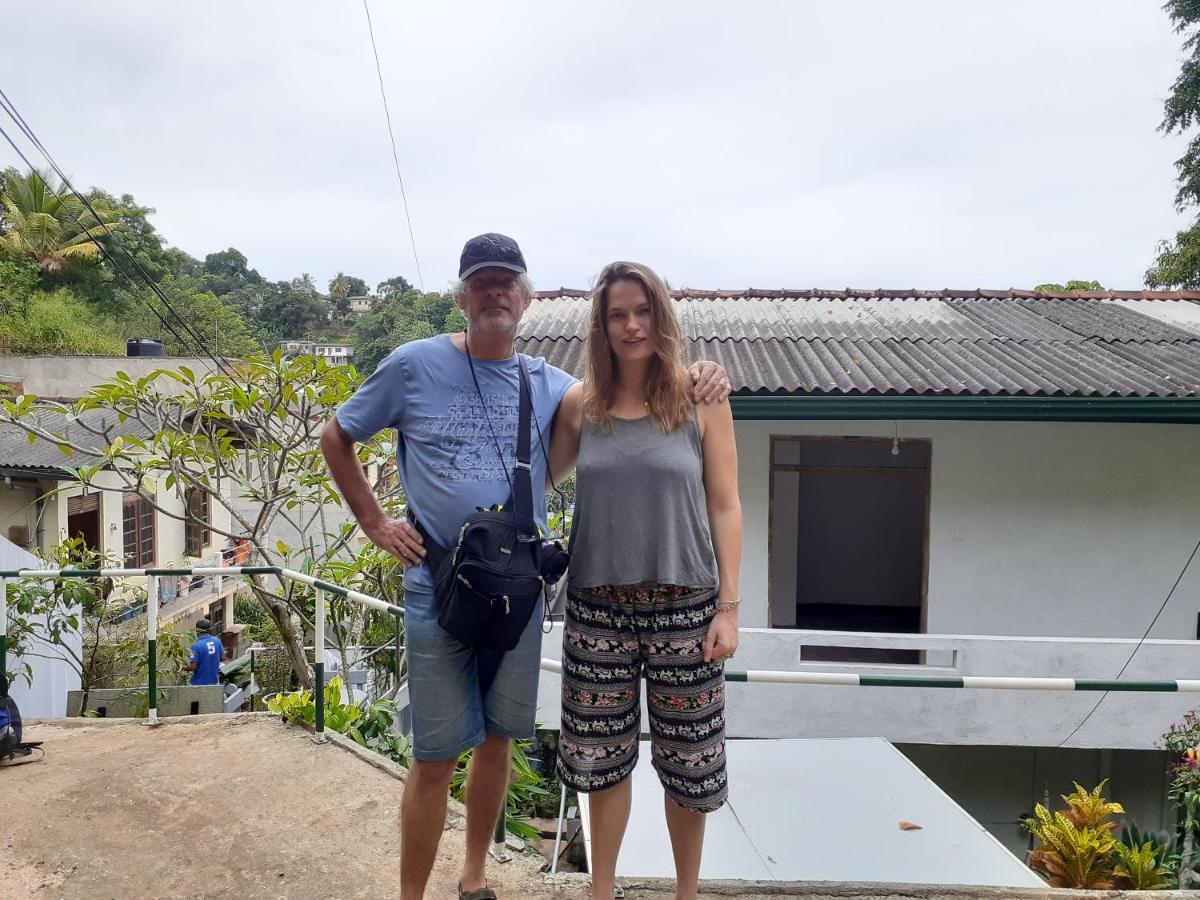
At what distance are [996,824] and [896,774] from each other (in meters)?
3.20

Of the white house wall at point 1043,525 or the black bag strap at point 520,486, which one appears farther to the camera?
the white house wall at point 1043,525

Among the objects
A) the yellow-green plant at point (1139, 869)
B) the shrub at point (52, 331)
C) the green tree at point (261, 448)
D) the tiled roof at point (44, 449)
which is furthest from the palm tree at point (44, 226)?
the yellow-green plant at point (1139, 869)

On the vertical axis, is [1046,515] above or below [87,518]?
above

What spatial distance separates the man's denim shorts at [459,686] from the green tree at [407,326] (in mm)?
771

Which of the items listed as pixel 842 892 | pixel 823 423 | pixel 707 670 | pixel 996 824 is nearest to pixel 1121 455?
pixel 823 423

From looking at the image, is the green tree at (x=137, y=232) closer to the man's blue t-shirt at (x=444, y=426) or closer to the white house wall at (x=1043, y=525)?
the white house wall at (x=1043, y=525)

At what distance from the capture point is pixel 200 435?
535 cm

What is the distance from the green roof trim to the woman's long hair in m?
3.63

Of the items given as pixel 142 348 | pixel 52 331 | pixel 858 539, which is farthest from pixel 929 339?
pixel 52 331

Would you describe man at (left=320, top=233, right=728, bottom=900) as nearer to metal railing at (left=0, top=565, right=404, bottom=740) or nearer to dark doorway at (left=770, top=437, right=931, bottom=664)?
metal railing at (left=0, top=565, right=404, bottom=740)

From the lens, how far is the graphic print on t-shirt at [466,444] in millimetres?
1879

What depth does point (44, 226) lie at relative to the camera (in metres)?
30.3

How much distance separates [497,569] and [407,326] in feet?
47.6

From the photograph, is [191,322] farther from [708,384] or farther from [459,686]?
[708,384]
